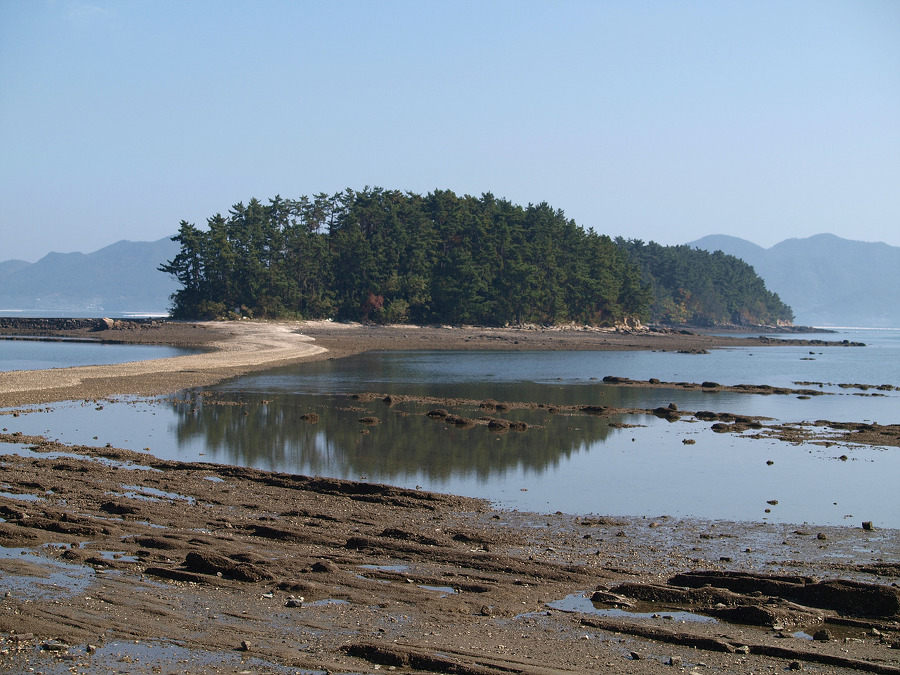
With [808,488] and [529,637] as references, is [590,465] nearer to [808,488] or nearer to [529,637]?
[808,488]

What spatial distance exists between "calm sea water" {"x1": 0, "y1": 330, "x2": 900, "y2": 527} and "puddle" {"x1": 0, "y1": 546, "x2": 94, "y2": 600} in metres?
8.34

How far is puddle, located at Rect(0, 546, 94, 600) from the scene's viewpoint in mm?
8664

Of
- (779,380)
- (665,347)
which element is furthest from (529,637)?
(665,347)

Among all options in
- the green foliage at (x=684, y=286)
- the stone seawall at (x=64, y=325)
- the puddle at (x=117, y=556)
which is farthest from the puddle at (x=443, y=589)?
the green foliage at (x=684, y=286)

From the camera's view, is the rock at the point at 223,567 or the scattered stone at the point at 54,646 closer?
the scattered stone at the point at 54,646

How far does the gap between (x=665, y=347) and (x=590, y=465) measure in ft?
246

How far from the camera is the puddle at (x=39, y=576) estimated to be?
8664 mm

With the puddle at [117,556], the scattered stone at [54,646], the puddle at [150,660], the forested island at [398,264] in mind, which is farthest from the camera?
the forested island at [398,264]

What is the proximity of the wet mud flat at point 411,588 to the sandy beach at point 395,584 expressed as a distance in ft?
0.10

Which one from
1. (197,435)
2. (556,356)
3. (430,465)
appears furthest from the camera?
(556,356)

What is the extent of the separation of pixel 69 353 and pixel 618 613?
58674mm

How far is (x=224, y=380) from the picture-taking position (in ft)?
130

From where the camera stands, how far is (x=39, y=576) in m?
9.22

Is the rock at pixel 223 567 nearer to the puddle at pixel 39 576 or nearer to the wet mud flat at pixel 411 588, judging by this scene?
the wet mud flat at pixel 411 588
